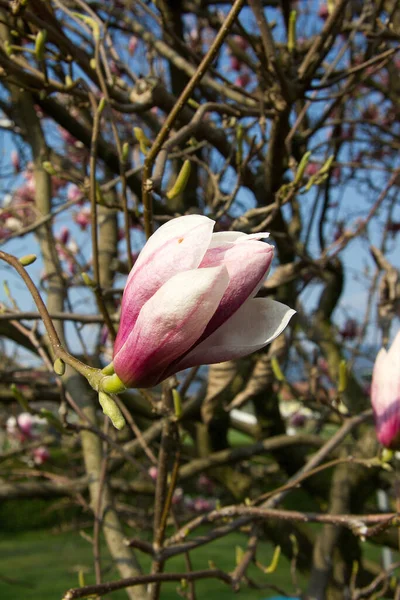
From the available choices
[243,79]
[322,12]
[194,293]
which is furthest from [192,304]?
[243,79]

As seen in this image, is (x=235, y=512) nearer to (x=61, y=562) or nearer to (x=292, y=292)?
(x=292, y=292)

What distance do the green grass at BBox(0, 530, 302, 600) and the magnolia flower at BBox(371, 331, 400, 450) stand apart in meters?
2.90

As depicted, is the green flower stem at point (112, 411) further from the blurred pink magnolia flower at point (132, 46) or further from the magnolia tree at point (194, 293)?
the blurred pink magnolia flower at point (132, 46)

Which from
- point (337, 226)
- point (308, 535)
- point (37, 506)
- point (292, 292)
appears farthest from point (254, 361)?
point (37, 506)

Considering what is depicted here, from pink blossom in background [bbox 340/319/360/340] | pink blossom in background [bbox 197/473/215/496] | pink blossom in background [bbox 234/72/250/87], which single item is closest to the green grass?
pink blossom in background [bbox 197/473/215/496]

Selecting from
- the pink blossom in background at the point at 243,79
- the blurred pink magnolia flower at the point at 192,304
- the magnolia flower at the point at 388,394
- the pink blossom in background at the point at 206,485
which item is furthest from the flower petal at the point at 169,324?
the pink blossom in background at the point at 243,79

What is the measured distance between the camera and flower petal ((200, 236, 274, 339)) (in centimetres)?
44

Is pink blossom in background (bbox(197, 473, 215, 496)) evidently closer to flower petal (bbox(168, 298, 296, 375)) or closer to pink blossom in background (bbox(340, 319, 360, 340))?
pink blossom in background (bbox(340, 319, 360, 340))

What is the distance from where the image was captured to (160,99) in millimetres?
1068

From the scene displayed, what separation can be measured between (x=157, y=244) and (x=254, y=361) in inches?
45.6

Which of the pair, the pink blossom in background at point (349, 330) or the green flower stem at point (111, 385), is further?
the pink blossom in background at point (349, 330)

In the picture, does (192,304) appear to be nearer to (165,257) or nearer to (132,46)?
(165,257)

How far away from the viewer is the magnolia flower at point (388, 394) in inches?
30.7

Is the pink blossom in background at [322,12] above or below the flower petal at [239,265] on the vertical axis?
above
